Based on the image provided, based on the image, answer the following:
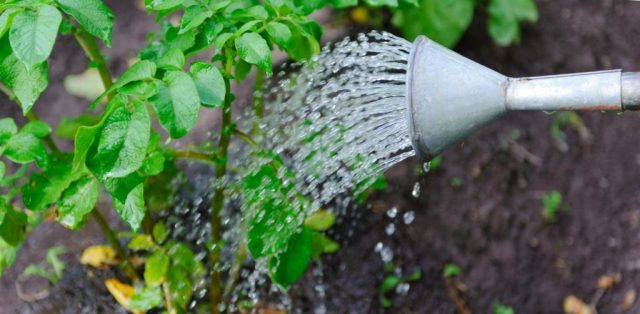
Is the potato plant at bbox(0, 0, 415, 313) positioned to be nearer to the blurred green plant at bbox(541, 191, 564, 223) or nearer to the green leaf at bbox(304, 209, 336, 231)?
the green leaf at bbox(304, 209, 336, 231)

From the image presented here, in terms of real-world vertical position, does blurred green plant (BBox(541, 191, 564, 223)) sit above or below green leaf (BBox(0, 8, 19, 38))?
below

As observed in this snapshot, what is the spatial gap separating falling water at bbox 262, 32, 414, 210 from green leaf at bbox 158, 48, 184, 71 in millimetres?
382

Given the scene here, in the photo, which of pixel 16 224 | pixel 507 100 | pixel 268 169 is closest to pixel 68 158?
pixel 16 224

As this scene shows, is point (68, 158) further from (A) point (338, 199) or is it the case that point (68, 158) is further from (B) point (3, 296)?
(A) point (338, 199)

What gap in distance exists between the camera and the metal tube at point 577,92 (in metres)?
1.44

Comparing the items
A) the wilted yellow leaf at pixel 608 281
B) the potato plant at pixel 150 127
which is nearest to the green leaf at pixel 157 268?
the potato plant at pixel 150 127

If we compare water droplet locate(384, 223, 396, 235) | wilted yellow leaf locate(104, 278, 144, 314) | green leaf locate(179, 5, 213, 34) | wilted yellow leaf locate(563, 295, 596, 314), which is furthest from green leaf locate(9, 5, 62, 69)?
wilted yellow leaf locate(563, 295, 596, 314)

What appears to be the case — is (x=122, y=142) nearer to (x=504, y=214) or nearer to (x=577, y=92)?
(x=577, y=92)

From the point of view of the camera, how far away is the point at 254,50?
1.58 meters

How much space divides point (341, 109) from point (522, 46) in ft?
4.16

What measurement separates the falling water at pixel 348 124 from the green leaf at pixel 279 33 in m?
0.24

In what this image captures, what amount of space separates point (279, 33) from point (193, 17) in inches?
6.4

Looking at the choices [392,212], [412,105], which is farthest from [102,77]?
[392,212]

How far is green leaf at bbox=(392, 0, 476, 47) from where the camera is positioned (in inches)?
115
